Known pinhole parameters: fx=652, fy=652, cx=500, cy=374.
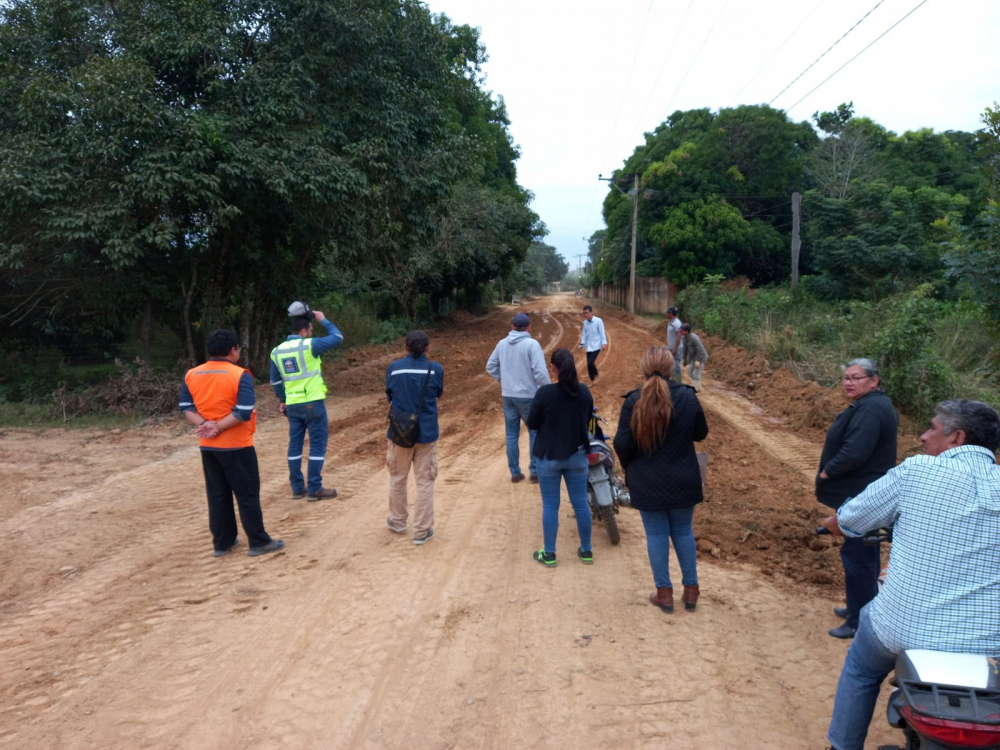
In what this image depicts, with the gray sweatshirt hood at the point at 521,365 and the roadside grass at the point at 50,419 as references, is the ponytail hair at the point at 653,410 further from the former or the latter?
the roadside grass at the point at 50,419

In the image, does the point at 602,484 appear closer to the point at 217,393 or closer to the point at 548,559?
the point at 548,559

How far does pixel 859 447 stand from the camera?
3912 mm

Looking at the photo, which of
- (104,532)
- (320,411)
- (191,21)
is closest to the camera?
(104,532)

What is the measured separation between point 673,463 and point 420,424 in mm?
2294

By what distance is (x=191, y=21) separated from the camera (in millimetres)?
11266

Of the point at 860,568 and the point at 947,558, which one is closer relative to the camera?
the point at 947,558

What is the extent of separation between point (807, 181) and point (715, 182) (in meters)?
6.20

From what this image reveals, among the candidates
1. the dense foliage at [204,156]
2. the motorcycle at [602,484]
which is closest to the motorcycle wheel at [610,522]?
the motorcycle at [602,484]

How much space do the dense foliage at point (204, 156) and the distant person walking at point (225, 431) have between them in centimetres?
619

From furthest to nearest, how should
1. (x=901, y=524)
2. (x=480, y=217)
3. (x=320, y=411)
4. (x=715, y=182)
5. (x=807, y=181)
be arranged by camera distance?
(x=807, y=181)
(x=715, y=182)
(x=480, y=217)
(x=320, y=411)
(x=901, y=524)

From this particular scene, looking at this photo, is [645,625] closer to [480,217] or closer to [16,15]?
[16,15]

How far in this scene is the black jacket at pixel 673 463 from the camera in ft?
14.1

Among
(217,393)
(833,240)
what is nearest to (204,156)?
(217,393)

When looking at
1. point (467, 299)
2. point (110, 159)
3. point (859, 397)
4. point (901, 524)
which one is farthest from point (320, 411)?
point (467, 299)
